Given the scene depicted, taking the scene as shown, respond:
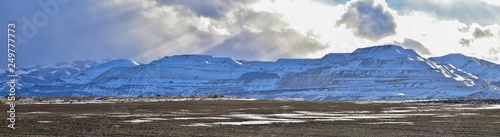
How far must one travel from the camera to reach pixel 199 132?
35.9 metres

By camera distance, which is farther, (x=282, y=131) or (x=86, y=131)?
(x=282, y=131)

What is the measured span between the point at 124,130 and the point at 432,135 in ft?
61.5

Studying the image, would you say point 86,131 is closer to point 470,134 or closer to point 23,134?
point 23,134

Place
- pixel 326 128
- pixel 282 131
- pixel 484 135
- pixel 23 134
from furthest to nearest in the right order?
pixel 326 128
pixel 282 131
pixel 484 135
pixel 23 134

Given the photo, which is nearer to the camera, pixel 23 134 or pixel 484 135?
pixel 23 134

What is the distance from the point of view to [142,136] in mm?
32812

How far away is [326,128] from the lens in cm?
4044

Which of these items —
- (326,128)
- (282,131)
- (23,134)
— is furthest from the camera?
(326,128)

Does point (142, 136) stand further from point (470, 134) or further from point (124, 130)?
point (470, 134)

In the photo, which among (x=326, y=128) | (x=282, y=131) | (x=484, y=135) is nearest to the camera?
(x=484, y=135)

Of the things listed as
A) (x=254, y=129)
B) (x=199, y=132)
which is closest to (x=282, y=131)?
(x=254, y=129)

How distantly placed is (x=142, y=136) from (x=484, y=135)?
65.8 feet

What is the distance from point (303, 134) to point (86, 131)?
13.0 metres

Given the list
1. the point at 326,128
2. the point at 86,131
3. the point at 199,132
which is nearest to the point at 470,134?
the point at 326,128
